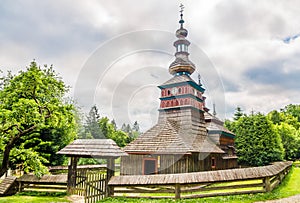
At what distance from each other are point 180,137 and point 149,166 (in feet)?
9.34

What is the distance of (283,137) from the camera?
112 feet

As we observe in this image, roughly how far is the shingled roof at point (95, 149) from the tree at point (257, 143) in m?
19.1

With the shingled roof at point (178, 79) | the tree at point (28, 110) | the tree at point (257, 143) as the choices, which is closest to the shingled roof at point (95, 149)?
the tree at point (28, 110)

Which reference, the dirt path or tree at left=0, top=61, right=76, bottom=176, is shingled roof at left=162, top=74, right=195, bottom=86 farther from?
the dirt path

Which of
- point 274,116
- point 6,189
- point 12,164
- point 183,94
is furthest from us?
point 274,116

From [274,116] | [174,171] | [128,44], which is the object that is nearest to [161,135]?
[174,171]

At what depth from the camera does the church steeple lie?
21.8 m

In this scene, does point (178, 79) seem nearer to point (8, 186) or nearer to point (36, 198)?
point (36, 198)

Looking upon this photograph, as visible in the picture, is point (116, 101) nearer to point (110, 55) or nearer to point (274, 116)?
point (110, 55)

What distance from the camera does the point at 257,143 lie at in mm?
25219

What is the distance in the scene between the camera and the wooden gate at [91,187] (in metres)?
10.2

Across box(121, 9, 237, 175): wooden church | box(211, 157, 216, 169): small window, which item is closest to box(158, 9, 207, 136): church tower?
box(121, 9, 237, 175): wooden church

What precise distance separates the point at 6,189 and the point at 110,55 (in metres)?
9.40

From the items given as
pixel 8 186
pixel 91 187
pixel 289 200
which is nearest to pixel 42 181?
pixel 8 186
